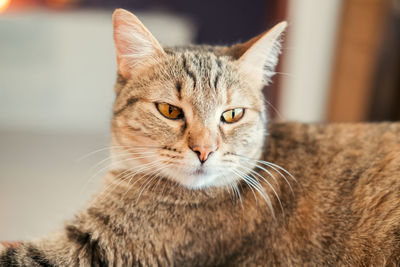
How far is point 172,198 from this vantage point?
1212mm

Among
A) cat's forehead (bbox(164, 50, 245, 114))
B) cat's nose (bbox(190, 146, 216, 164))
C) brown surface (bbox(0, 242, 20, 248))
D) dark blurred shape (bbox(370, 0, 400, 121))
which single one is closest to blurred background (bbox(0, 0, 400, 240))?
dark blurred shape (bbox(370, 0, 400, 121))

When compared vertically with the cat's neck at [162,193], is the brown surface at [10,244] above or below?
below

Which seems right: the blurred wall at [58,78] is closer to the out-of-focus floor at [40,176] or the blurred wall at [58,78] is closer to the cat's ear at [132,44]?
the out-of-focus floor at [40,176]

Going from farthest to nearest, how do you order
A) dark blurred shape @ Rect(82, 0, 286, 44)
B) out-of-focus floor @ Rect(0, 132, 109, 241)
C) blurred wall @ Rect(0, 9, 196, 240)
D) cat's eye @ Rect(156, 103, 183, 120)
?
1. dark blurred shape @ Rect(82, 0, 286, 44)
2. blurred wall @ Rect(0, 9, 196, 240)
3. out-of-focus floor @ Rect(0, 132, 109, 241)
4. cat's eye @ Rect(156, 103, 183, 120)

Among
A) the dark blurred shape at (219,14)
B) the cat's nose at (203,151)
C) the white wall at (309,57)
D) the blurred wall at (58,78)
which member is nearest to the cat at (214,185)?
the cat's nose at (203,151)

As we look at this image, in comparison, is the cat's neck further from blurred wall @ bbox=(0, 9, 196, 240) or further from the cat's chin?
blurred wall @ bbox=(0, 9, 196, 240)

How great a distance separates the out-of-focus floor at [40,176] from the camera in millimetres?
2314

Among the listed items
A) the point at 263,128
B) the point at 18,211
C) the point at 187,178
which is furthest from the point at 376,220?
the point at 18,211

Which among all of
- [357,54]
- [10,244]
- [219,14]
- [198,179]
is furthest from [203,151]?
[219,14]

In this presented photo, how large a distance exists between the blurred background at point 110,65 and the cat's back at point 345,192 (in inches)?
66.9

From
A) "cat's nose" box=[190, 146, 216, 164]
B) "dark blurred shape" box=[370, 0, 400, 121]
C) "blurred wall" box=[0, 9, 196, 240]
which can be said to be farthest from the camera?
"blurred wall" box=[0, 9, 196, 240]

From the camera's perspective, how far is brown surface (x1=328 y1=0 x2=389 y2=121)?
3.10 metres

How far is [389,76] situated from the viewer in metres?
3.23

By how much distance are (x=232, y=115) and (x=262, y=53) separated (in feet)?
0.81
